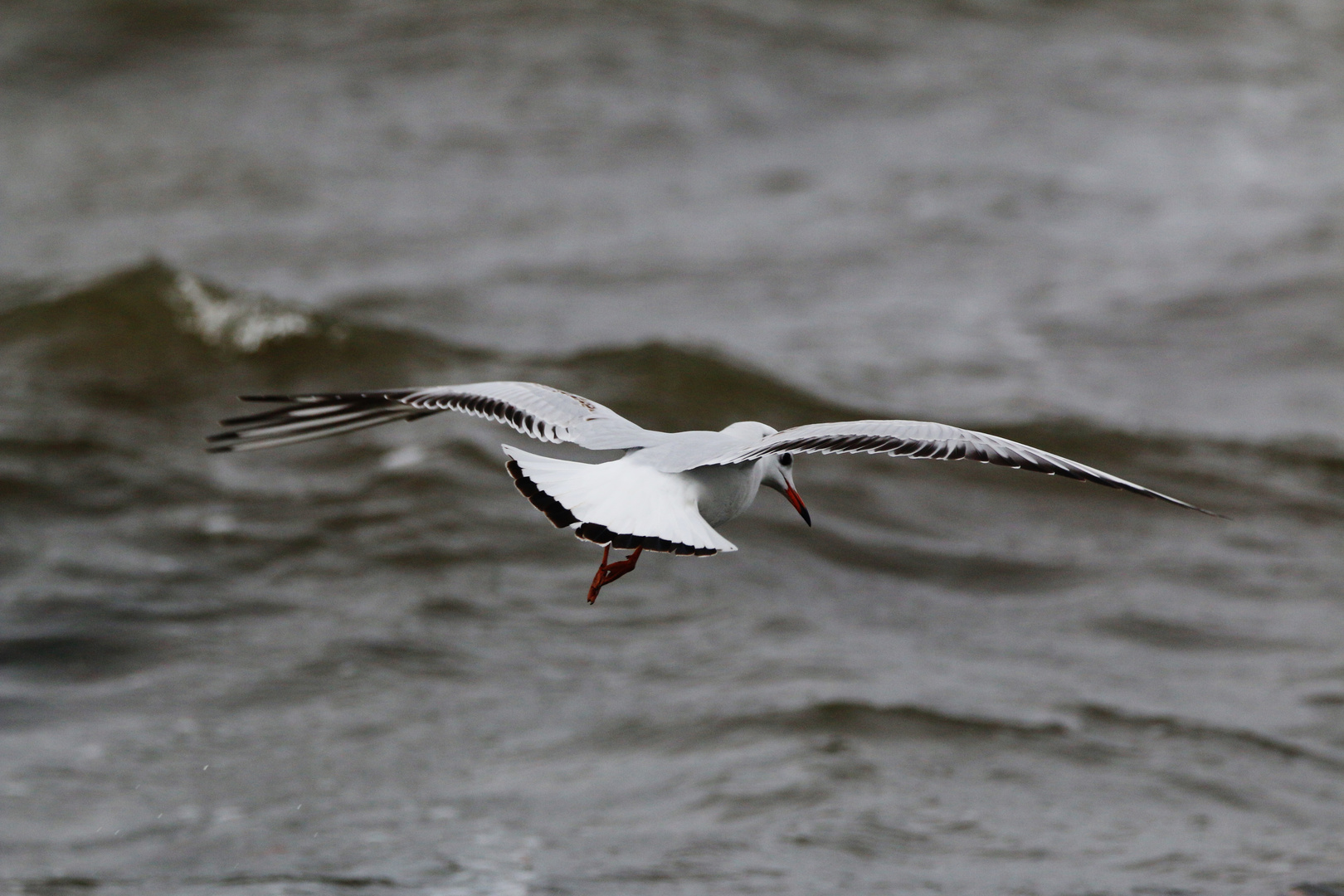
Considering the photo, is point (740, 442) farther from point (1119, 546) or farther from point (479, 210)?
point (479, 210)

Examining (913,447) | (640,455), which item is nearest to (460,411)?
(640,455)

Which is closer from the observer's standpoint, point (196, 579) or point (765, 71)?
Answer: point (196, 579)

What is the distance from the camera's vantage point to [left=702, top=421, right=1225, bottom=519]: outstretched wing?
13.8ft

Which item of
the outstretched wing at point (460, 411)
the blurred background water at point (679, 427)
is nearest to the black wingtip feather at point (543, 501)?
the outstretched wing at point (460, 411)

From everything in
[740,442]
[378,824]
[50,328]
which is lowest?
[378,824]

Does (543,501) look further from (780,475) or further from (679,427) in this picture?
(679,427)

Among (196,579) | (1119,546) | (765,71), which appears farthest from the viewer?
(765,71)

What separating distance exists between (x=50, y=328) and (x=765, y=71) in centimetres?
816

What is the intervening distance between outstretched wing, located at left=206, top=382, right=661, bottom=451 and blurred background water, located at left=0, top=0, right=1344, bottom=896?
1.83 metres

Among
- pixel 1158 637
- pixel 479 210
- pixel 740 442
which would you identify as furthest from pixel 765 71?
pixel 740 442

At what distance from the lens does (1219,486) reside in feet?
35.0

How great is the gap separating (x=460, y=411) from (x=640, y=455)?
2.04 ft

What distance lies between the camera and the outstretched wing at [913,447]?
13.8 ft

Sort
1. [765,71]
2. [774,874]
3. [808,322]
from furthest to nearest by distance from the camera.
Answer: [765,71]
[808,322]
[774,874]
